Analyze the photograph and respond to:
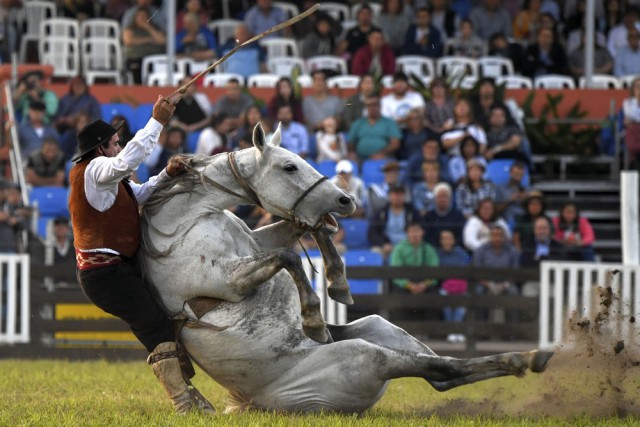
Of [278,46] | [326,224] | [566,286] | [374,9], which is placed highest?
[374,9]

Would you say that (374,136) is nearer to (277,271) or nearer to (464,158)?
(464,158)

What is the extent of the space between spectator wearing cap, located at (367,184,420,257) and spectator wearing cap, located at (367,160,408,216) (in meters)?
0.15

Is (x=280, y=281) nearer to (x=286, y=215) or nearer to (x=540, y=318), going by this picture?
(x=286, y=215)

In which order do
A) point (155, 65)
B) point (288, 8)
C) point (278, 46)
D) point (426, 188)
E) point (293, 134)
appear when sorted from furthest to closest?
point (288, 8) → point (278, 46) → point (155, 65) → point (293, 134) → point (426, 188)

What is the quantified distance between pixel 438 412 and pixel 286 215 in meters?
1.69

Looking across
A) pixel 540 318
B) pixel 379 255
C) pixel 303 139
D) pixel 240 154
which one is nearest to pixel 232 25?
pixel 303 139

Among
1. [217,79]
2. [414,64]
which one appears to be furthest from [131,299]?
[414,64]

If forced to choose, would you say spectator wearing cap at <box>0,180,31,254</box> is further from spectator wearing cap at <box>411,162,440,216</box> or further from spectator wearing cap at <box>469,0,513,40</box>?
spectator wearing cap at <box>469,0,513,40</box>

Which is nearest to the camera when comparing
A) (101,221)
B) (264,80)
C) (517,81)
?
(101,221)

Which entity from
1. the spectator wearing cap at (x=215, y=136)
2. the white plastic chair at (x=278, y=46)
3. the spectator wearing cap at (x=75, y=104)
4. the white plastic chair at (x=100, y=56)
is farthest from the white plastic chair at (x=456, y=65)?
the spectator wearing cap at (x=75, y=104)

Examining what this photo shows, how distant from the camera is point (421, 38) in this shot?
19.5 m

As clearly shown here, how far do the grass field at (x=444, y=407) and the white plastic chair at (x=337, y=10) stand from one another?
429 inches

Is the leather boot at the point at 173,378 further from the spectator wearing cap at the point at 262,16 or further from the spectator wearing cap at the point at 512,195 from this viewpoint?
the spectator wearing cap at the point at 262,16

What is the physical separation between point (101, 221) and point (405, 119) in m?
9.41
